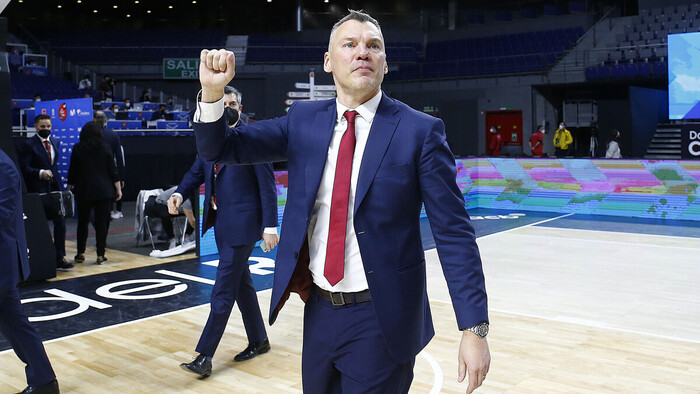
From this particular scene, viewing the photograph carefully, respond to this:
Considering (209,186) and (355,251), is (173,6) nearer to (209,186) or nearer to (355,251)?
(209,186)

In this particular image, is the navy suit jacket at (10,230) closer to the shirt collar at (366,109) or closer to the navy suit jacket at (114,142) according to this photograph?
the shirt collar at (366,109)

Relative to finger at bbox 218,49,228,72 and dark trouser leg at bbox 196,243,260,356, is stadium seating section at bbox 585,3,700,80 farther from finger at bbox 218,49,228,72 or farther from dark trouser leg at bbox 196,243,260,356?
finger at bbox 218,49,228,72

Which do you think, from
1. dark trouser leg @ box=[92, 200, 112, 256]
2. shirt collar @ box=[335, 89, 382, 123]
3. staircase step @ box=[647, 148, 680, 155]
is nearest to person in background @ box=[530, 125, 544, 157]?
staircase step @ box=[647, 148, 680, 155]

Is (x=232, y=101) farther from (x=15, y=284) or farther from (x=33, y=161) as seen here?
(x=33, y=161)

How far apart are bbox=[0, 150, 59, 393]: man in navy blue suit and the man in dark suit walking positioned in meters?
4.31

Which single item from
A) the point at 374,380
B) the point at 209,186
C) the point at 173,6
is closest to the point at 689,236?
the point at 209,186

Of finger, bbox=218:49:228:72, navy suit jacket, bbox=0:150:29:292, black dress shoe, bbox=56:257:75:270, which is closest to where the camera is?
finger, bbox=218:49:228:72

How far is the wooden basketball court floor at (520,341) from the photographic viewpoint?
4.12 metres

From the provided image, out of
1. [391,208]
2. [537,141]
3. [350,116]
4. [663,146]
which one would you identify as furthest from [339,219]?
[663,146]

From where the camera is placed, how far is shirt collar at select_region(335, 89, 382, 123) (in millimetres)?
2213

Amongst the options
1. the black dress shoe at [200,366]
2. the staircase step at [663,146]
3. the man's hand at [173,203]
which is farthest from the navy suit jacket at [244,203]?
the staircase step at [663,146]

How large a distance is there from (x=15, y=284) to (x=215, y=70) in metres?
2.40

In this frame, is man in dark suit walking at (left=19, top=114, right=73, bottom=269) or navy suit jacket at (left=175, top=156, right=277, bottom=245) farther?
man in dark suit walking at (left=19, top=114, right=73, bottom=269)

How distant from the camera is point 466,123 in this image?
2597 cm
